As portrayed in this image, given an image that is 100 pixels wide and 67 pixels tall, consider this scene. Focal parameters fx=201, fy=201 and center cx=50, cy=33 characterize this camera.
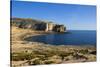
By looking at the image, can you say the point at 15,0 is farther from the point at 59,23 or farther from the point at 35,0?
the point at 59,23

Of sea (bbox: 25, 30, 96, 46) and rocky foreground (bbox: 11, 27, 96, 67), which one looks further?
sea (bbox: 25, 30, 96, 46)

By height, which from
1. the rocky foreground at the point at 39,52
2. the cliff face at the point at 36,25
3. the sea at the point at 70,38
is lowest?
the rocky foreground at the point at 39,52

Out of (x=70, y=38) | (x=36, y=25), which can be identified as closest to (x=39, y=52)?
(x=36, y=25)

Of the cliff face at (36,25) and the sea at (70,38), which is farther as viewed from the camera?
the sea at (70,38)

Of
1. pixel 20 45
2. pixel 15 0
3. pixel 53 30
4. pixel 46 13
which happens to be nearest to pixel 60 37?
pixel 53 30

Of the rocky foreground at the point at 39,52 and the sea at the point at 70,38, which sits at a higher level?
the sea at the point at 70,38

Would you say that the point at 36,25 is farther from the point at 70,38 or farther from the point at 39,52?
the point at 70,38
